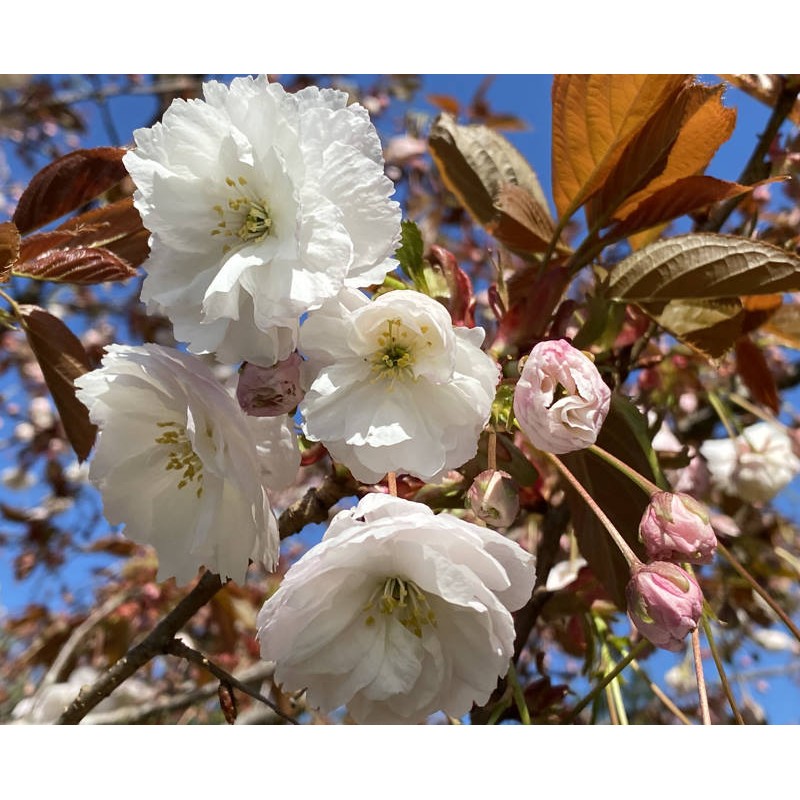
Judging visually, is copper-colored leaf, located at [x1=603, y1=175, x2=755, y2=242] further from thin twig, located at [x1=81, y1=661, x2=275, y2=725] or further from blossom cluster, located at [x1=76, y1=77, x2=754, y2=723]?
thin twig, located at [x1=81, y1=661, x2=275, y2=725]

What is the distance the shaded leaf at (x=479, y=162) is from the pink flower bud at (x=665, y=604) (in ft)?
2.00

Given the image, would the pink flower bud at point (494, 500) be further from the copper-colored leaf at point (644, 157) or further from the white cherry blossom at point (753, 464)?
the white cherry blossom at point (753, 464)

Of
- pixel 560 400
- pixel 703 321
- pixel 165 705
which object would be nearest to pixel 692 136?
pixel 703 321

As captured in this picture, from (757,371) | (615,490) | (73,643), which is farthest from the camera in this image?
(73,643)

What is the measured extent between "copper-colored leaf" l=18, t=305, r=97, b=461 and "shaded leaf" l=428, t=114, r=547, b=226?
560 millimetres

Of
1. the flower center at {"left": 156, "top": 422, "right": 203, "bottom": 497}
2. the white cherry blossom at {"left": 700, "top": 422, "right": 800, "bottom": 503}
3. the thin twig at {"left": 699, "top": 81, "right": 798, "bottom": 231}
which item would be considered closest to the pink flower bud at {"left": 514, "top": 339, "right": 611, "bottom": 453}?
the flower center at {"left": 156, "top": 422, "right": 203, "bottom": 497}

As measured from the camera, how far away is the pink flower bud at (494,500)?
1.94 feet

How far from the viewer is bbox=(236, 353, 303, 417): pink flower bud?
23.7 inches

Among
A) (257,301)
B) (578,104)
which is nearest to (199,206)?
(257,301)

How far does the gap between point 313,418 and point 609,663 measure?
73 cm

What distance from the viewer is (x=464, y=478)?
2.33 ft

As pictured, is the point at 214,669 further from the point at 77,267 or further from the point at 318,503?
the point at 77,267

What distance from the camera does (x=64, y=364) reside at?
2.72 feet

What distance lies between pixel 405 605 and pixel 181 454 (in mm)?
271
